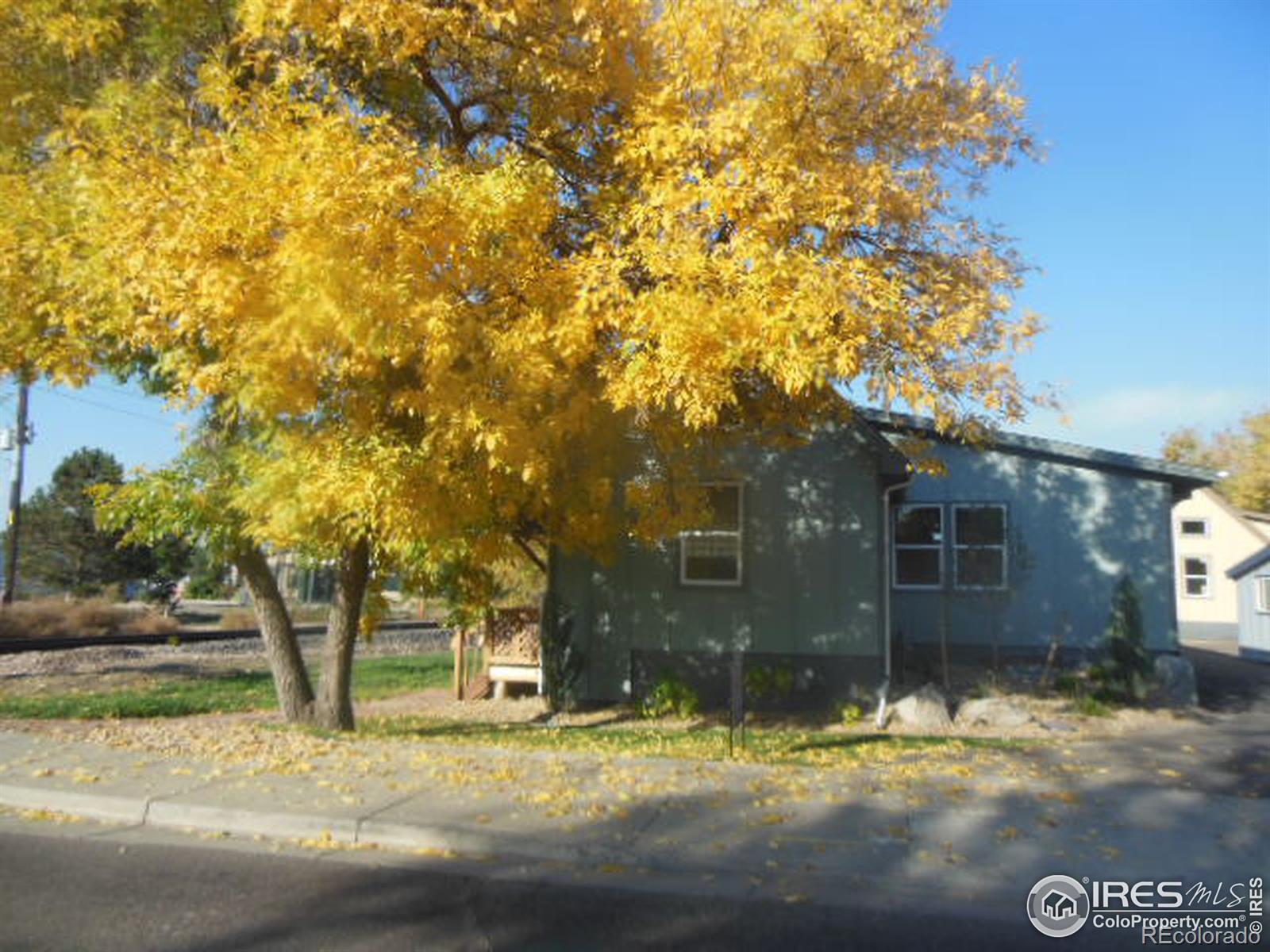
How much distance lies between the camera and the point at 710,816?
6660 mm

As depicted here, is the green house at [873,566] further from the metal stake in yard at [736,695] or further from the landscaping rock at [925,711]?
the metal stake in yard at [736,695]

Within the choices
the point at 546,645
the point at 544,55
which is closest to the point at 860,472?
the point at 546,645

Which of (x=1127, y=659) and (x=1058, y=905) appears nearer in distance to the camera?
(x=1058, y=905)

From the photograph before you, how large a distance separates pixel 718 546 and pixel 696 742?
3.65 m

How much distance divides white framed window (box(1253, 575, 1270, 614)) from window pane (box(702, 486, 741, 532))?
15034 millimetres

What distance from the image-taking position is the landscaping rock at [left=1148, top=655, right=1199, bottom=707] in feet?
43.6

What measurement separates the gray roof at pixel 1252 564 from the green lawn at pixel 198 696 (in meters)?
18.3

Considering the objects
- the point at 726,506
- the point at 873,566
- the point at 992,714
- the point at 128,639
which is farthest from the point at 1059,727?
the point at 128,639

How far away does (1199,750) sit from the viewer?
9945 millimetres

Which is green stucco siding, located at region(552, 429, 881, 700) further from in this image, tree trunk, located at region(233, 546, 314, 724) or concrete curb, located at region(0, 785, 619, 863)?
concrete curb, located at region(0, 785, 619, 863)

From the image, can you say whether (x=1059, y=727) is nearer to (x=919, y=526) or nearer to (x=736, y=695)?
(x=736, y=695)

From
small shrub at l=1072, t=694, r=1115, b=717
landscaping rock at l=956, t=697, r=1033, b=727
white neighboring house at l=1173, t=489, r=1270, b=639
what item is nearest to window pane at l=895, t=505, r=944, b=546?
small shrub at l=1072, t=694, r=1115, b=717

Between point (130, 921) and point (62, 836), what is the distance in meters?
1.93

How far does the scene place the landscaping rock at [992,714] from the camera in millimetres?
11562
